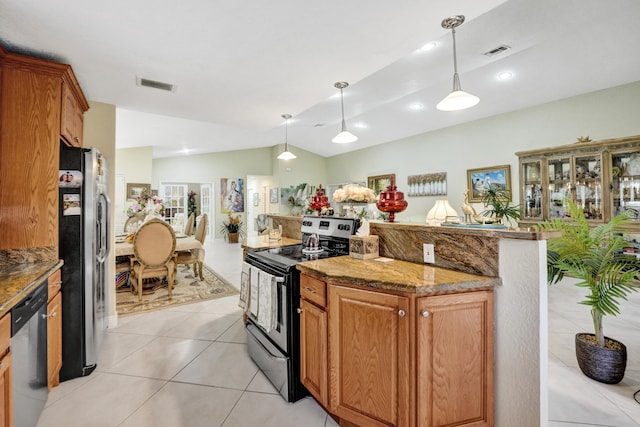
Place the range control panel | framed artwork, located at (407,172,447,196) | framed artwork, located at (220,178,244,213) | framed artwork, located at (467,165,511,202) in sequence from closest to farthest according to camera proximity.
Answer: the range control panel
framed artwork, located at (467,165,511,202)
framed artwork, located at (407,172,447,196)
framed artwork, located at (220,178,244,213)

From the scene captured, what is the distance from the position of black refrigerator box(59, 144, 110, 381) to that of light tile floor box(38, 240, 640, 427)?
0.59ft

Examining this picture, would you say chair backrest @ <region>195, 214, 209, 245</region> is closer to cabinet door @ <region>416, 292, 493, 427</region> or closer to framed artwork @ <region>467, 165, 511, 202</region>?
cabinet door @ <region>416, 292, 493, 427</region>

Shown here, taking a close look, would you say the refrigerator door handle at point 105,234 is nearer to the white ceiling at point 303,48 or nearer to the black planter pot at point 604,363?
the white ceiling at point 303,48

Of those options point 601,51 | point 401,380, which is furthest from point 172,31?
point 601,51

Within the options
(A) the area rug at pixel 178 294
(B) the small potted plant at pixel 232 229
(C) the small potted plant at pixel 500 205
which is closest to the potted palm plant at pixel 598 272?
(C) the small potted plant at pixel 500 205

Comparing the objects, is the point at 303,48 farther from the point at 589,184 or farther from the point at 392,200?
the point at 589,184

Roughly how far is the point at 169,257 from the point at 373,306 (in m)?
3.04

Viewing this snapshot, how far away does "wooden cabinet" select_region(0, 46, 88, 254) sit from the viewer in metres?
1.86

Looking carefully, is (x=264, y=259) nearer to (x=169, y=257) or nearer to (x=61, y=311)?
(x=61, y=311)

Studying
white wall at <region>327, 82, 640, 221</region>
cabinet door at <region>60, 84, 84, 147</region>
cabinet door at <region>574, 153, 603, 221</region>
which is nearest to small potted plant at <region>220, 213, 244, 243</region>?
white wall at <region>327, 82, 640, 221</region>

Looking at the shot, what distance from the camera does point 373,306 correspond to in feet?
4.66

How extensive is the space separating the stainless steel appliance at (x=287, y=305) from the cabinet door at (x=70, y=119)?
1.59 meters

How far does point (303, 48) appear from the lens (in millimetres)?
2037

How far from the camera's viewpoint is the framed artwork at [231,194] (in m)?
9.29
